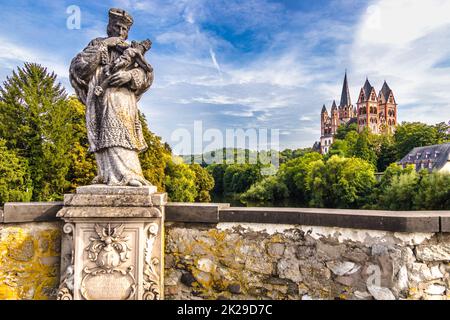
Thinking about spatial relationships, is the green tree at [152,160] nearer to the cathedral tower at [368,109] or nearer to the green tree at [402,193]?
the green tree at [402,193]

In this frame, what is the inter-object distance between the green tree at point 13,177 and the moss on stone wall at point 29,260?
21.1 meters

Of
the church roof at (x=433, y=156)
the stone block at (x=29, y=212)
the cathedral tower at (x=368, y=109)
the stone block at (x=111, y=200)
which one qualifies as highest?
the cathedral tower at (x=368, y=109)

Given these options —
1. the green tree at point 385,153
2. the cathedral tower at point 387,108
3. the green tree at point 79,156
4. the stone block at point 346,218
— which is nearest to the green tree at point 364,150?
the green tree at point 385,153

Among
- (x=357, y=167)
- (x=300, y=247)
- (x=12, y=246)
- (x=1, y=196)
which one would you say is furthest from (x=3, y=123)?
(x=357, y=167)

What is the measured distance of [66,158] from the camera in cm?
2295

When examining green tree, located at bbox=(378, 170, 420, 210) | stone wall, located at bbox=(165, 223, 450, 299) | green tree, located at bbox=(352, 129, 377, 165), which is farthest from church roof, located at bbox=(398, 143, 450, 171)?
stone wall, located at bbox=(165, 223, 450, 299)

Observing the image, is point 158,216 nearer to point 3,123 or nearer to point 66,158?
point 66,158

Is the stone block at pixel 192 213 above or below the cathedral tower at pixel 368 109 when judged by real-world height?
below

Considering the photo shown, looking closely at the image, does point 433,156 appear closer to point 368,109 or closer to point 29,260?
point 368,109

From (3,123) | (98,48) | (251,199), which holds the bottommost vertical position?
(251,199)

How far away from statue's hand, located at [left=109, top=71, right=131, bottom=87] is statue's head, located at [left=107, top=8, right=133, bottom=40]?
531 millimetres

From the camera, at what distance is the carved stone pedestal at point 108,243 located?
10.7ft

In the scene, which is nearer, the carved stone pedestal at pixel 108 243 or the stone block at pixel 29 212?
the carved stone pedestal at pixel 108 243

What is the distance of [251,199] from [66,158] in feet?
123
